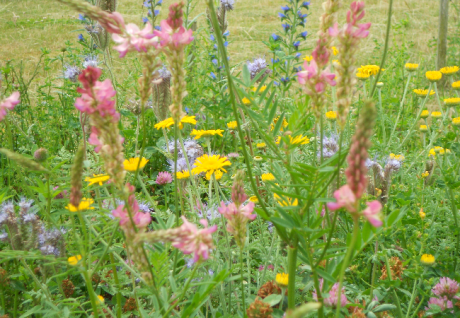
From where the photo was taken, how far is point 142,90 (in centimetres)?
83

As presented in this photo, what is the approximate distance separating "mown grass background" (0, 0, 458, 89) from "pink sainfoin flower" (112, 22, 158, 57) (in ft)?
17.5

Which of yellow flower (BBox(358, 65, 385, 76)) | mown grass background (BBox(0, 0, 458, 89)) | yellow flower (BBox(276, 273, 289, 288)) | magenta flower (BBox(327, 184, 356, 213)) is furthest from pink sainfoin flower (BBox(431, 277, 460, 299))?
mown grass background (BBox(0, 0, 458, 89))

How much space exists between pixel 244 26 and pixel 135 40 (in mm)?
7991

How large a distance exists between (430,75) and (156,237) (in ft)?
8.20

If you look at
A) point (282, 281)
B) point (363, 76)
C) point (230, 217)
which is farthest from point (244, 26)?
point (230, 217)

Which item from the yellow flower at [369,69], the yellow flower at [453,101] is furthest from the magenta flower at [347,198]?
the yellow flower at [453,101]

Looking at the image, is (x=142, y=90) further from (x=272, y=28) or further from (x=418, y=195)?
(x=272, y=28)

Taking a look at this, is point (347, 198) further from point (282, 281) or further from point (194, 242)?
point (282, 281)

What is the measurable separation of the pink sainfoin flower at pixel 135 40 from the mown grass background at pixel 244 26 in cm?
533

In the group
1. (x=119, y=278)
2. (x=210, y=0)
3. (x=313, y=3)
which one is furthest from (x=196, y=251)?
(x=313, y=3)

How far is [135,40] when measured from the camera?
78cm

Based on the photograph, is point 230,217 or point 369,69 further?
point 369,69

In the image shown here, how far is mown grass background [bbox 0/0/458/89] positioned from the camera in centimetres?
659

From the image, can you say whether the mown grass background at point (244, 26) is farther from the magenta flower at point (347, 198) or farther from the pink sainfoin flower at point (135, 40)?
the magenta flower at point (347, 198)
